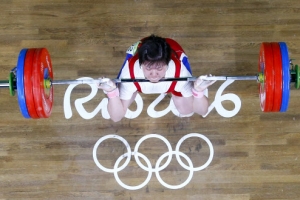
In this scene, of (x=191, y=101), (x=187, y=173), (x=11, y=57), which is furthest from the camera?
(x=11, y=57)

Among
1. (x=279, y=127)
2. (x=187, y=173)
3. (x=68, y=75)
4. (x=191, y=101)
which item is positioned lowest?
(x=187, y=173)

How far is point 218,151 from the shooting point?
2459 millimetres

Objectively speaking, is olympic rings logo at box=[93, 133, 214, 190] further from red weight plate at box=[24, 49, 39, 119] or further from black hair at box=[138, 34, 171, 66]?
black hair at box=[138, 34, 171, 66]

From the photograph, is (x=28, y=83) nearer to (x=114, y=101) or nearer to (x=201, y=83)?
(x=114, y=101)

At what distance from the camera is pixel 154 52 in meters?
1.74

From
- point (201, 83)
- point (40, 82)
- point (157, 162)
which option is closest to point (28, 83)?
point (40, 82)

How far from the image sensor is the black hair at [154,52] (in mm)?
1738

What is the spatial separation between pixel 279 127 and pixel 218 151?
403 mm

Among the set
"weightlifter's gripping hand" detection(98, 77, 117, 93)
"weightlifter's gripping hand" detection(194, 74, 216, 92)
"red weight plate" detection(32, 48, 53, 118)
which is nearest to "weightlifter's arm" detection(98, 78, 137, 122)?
"weightlifter's gripping hand" detection(98, 77, 117, 93)

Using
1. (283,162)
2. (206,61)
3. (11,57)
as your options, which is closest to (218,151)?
(283,162)

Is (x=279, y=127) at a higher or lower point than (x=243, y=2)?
lower

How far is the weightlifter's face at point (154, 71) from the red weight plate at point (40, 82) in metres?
0.51

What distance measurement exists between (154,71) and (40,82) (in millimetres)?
555

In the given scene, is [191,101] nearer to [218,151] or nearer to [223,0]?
[218,151]
